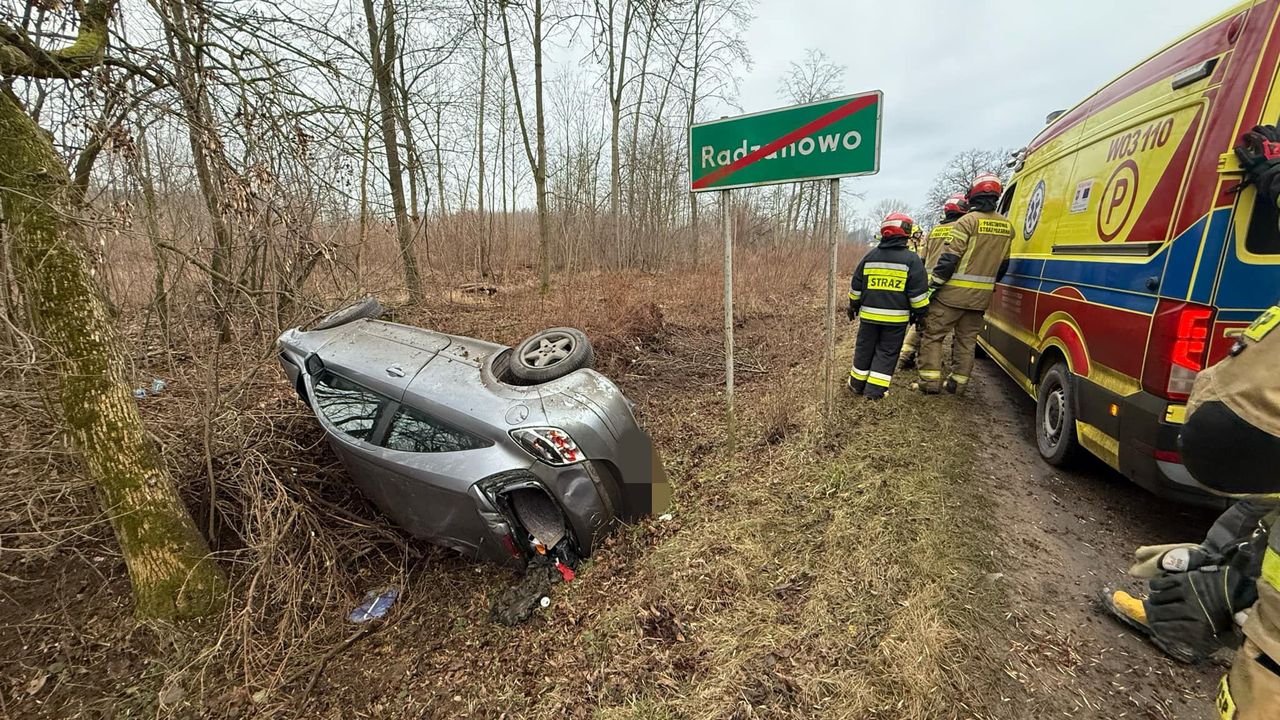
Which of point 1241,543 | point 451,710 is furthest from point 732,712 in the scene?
point 1241,543

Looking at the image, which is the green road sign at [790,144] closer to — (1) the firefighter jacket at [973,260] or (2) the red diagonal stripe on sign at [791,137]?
(2) the red diagonal stripe on sign at [791,137]

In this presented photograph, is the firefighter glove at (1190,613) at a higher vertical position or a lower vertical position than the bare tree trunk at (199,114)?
lower

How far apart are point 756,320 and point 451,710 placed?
8102 mm

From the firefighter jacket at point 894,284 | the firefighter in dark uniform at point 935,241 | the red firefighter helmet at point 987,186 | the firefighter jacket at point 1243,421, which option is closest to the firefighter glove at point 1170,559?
the firefighter jacket at point 1243,421

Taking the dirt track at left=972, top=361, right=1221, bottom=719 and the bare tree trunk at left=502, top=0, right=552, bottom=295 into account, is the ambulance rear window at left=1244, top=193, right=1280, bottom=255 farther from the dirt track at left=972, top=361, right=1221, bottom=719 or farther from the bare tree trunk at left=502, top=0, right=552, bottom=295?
the bare tree trunk at left=502, top=0, right=552, bottom=295

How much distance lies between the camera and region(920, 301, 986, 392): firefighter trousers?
15.0 ft

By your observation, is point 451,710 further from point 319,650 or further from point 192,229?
point 192,229

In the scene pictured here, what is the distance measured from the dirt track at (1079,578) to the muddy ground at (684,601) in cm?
1

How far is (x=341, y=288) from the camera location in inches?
154

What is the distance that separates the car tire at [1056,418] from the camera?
125 inches

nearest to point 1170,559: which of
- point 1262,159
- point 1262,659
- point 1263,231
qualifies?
point 1262,659

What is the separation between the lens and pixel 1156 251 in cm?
241

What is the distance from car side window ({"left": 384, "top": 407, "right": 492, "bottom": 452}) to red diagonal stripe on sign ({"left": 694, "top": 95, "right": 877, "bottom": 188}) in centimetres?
238

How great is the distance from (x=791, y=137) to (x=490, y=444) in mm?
2685
